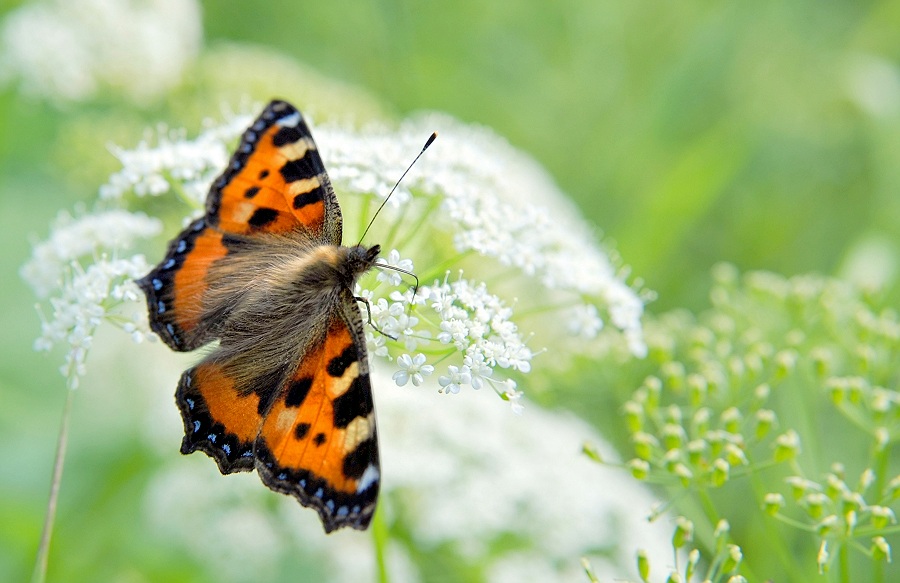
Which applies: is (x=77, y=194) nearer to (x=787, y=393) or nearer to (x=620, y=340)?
(x=620, y=340)

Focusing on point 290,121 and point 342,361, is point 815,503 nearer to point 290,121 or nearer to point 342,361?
point 342,361

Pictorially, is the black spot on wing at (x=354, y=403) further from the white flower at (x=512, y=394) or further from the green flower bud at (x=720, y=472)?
the green flower bud at (x=720, y=472)

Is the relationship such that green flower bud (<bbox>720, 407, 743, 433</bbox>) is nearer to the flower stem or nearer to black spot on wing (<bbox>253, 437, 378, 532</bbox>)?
black spot on wing (<bbox>253, 437, 378, 532</bbox>)

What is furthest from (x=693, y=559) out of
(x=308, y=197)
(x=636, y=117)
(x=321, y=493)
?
(x=636, y=117)

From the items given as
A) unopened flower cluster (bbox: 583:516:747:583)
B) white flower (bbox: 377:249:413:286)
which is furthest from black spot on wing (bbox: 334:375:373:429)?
unopened flower cluster (bbox: 583:516:747:583)

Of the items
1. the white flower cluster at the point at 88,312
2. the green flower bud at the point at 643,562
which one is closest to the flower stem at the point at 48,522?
the white flower cluster at the point at 88,312

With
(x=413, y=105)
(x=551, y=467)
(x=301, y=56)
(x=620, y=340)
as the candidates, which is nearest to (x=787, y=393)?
(x=620, y=340)
